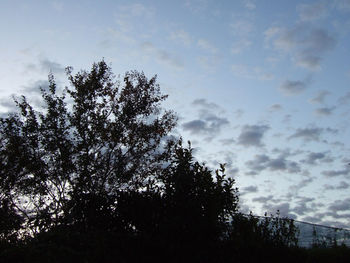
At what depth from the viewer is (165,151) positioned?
2419cm

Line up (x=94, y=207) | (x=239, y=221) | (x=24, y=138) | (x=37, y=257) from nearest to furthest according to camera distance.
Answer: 1. (x=37, y=257)
2. (x=239, y=221)
3. (x=94, y=207)
4. (x=24, y=138)

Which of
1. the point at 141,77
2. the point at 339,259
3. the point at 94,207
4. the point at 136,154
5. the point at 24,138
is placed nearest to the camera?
the point at 339,259

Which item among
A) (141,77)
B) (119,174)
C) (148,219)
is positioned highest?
(141,77)

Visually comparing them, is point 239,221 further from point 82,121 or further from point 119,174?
point 82,121

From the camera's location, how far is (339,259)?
9.86 meters

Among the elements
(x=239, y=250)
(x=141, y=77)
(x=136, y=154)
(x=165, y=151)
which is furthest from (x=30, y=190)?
(x=239, y=250)

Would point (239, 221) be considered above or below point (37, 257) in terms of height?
above

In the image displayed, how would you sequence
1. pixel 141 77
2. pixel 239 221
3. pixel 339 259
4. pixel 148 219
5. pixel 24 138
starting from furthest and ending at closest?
1. pixel 141 77
2. pixel 24 138
3. pixel 148 219
4. pixel 239 221
5. pixel 339 259

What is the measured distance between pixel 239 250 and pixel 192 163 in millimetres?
5193

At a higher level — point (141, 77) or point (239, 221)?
point (141, 77)

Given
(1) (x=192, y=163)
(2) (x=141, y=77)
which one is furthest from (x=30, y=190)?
(1) (x=192, y=163)

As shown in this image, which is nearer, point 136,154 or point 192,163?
point 192,163

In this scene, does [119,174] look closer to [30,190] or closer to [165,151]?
[165,151]

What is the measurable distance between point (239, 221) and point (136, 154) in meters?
12.7
